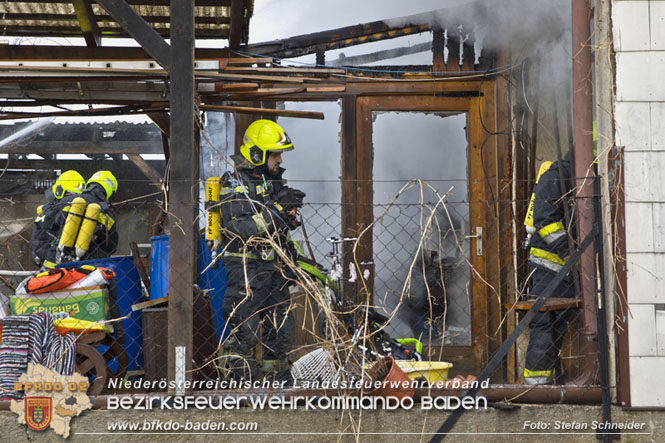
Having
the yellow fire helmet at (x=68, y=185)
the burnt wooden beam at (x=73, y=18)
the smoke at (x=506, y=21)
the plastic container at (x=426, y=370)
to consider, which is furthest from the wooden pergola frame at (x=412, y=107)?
the plastic container at (x=426, y=370)

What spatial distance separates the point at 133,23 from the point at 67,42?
3.26 m

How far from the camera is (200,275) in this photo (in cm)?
627

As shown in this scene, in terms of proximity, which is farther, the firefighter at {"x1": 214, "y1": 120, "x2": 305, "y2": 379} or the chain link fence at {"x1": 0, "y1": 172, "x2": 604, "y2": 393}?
the firefighter at {"x1": 214, "y1": 120, "x2": 305, "y2": 379}

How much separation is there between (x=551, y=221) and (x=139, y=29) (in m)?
3.46

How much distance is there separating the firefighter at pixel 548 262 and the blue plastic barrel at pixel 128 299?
328 centimetres

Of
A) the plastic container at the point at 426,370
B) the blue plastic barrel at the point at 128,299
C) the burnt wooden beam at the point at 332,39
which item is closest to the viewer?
the plastic container at the point at 426,370

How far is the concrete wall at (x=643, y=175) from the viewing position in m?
4.21

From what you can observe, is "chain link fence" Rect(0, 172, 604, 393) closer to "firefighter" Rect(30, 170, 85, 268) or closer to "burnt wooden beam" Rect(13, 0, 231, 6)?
"firefighter" Rect(30, 170, 85, 268)

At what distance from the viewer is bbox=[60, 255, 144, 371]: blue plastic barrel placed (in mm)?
5707

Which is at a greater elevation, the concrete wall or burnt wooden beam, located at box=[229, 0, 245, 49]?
burnt wooden beam, located at box=[229, 0, 245, 49]

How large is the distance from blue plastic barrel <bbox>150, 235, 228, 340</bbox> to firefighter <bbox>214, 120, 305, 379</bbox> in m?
0.52

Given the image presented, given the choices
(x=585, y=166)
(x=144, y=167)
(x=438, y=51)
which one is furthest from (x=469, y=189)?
(x=144, y=167)

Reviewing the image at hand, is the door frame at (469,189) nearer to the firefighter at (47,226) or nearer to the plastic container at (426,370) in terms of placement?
the plastic container at (426,370)

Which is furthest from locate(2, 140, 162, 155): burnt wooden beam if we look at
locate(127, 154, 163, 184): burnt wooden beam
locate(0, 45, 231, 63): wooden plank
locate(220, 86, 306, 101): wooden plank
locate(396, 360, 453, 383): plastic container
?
locate(396, 360, 453, 383): plastic container
